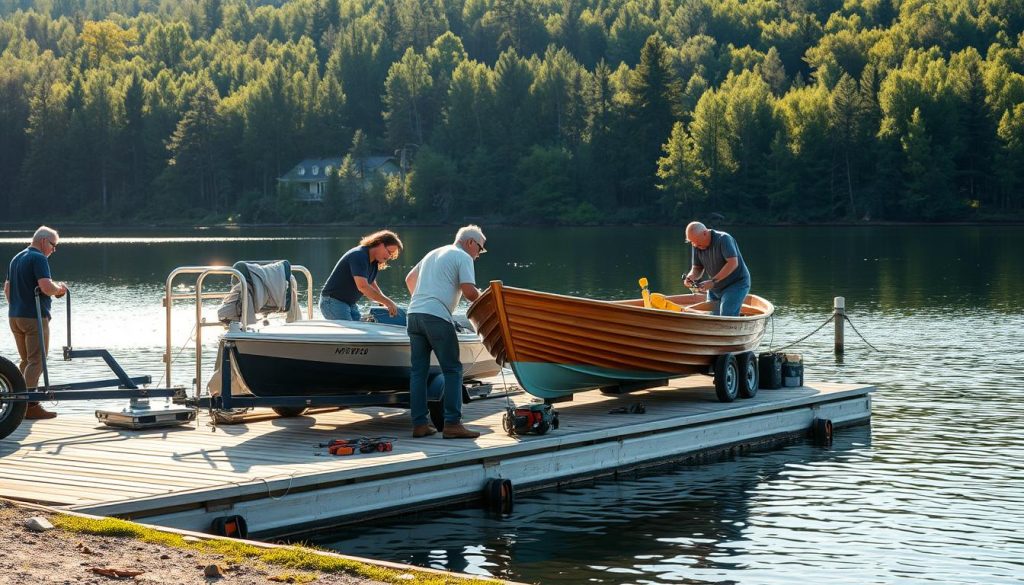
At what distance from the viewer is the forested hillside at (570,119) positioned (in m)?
99.4

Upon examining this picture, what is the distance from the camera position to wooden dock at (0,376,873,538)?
32.7 feet

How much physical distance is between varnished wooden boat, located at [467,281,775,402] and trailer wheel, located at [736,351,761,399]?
1 centimetres

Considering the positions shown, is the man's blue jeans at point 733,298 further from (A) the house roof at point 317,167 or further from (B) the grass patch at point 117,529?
(A) the house roof at point 317,167

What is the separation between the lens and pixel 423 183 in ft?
375

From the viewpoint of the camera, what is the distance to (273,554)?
8266 millimetres

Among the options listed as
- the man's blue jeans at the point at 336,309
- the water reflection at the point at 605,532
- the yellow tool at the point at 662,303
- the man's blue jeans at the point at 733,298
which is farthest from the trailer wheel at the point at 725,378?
the man's blue jeans at the point at 336,309

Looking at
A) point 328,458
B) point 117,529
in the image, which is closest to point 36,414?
point 328,458

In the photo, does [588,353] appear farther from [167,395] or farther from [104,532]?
[104,532]

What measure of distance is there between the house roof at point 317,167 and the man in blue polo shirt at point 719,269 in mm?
111946

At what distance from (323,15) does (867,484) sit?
18222 cm

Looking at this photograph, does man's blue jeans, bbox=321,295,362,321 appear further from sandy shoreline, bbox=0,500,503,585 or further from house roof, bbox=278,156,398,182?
house roof, bbox=278,156,398,182

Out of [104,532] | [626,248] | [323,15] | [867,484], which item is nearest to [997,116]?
[626,248]

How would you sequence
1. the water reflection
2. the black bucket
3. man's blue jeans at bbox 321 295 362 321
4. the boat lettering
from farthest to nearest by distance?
the black bucket → man's blue jeans at bbox 321 295 362 321 → the boat lettering → the water reflection

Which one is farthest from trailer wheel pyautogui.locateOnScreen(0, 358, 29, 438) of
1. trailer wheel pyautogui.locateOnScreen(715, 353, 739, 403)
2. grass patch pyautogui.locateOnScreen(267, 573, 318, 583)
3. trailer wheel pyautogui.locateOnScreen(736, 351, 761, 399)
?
trailer wheel pyautogui.locateOnScreen(736, 351, 761, 399)
